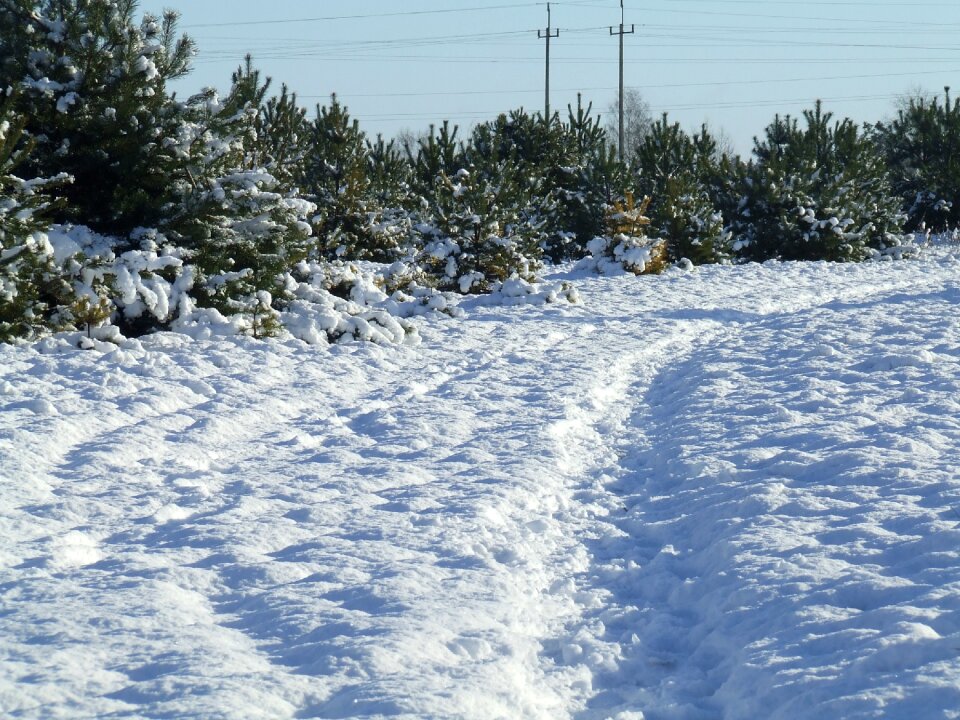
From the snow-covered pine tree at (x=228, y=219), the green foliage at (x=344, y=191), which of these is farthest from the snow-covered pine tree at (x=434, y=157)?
the snow-covered pine tree at (x=228, y=219)

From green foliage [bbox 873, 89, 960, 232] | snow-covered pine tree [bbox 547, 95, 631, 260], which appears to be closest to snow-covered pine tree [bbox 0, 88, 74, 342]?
snow-covered pine tree [bbox 547, 95, 631, 260]

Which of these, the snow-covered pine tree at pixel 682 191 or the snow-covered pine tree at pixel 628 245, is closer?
the snow-covered pine tree at pixel 628 245

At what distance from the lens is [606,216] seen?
60.6 ft

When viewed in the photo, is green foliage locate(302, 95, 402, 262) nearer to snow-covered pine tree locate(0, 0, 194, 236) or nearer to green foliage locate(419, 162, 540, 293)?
green foliage locate(419, 162, 540, 293)

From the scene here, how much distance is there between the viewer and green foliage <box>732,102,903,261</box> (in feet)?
72.4

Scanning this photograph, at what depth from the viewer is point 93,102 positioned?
1003 cm

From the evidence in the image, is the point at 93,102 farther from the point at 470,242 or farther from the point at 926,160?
the point at 926,160

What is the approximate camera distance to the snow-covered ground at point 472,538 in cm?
334

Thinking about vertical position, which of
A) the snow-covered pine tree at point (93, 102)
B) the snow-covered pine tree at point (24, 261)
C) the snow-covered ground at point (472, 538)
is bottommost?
the snow-covered ground at point (472, 538)

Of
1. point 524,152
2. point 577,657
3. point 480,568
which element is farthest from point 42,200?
point 524,152

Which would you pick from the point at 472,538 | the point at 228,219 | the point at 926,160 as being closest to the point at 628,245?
the point at 228,219

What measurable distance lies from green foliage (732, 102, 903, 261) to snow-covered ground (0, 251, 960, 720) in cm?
1360

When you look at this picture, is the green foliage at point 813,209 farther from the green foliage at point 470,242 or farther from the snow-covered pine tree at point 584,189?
the green foliage at point 470,242

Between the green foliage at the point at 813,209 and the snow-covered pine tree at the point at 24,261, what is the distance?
55.3 ft
